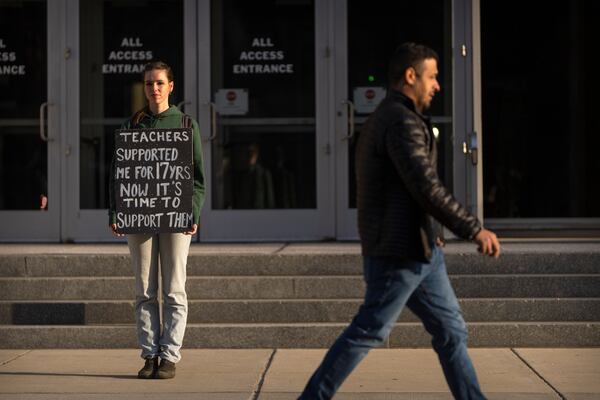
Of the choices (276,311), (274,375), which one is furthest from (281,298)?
(274,375)

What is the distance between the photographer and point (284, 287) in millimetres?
8727

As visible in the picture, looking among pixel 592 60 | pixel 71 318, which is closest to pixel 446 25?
pixel 592 60

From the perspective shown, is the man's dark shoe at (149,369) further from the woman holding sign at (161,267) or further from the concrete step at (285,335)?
the concrete step at (285,335)

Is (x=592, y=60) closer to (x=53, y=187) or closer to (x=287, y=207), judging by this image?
(x=287, y=207)

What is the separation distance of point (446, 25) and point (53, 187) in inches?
165

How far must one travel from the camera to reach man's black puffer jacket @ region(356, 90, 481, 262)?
4.89 metres

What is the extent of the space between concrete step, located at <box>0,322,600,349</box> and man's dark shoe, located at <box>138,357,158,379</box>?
117cm

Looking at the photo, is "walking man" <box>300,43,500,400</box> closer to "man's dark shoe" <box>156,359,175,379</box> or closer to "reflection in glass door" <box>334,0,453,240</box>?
"man's dark shoe" <box>156,359,175,379</box>

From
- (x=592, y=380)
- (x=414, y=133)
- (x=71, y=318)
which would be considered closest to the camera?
(x=414, y=133)

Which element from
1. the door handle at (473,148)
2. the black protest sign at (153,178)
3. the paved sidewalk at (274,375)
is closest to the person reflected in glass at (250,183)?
the door handle at (473,148)

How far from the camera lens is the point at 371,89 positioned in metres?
11.0

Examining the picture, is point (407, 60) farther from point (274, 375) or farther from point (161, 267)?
point (274, 375)

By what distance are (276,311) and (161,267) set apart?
5.50 ft

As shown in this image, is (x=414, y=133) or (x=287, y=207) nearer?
(x=414, y=133)
